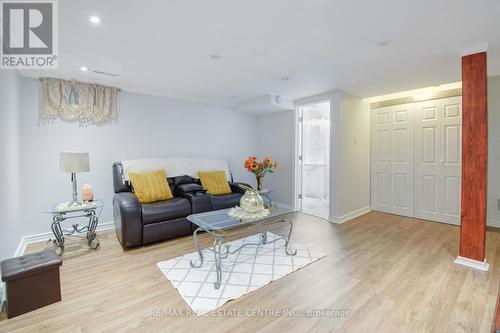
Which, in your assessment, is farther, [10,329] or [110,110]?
[110,110]

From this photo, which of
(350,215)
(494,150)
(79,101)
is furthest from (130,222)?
(494,150)

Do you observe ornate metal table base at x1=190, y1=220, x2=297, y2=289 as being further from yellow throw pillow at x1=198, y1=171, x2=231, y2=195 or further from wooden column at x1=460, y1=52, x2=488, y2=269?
wooden column at x1=460, y1=52, x2=488, y2=269

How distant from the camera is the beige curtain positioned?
10.3 ft

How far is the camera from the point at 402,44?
228 centimetres

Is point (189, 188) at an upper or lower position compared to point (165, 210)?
upper

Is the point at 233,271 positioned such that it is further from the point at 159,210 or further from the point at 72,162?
the point at 72,162

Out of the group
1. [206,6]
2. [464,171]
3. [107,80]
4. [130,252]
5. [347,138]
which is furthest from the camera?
[347,138]

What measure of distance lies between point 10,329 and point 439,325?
116 inches

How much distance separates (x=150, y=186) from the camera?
327 cm

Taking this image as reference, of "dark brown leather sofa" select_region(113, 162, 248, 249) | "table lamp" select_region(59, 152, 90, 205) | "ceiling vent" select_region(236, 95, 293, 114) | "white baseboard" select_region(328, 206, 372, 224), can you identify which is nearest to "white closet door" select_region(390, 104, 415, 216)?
"white baseboard" select_region(328, 206, 372, 224)

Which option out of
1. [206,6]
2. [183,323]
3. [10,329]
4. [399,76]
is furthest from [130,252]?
[399,76]

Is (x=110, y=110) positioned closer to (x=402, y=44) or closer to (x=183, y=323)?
(x=183, y=323)

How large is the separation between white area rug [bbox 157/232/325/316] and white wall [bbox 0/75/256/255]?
5.30 ft

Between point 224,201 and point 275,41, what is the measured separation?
238 cm
